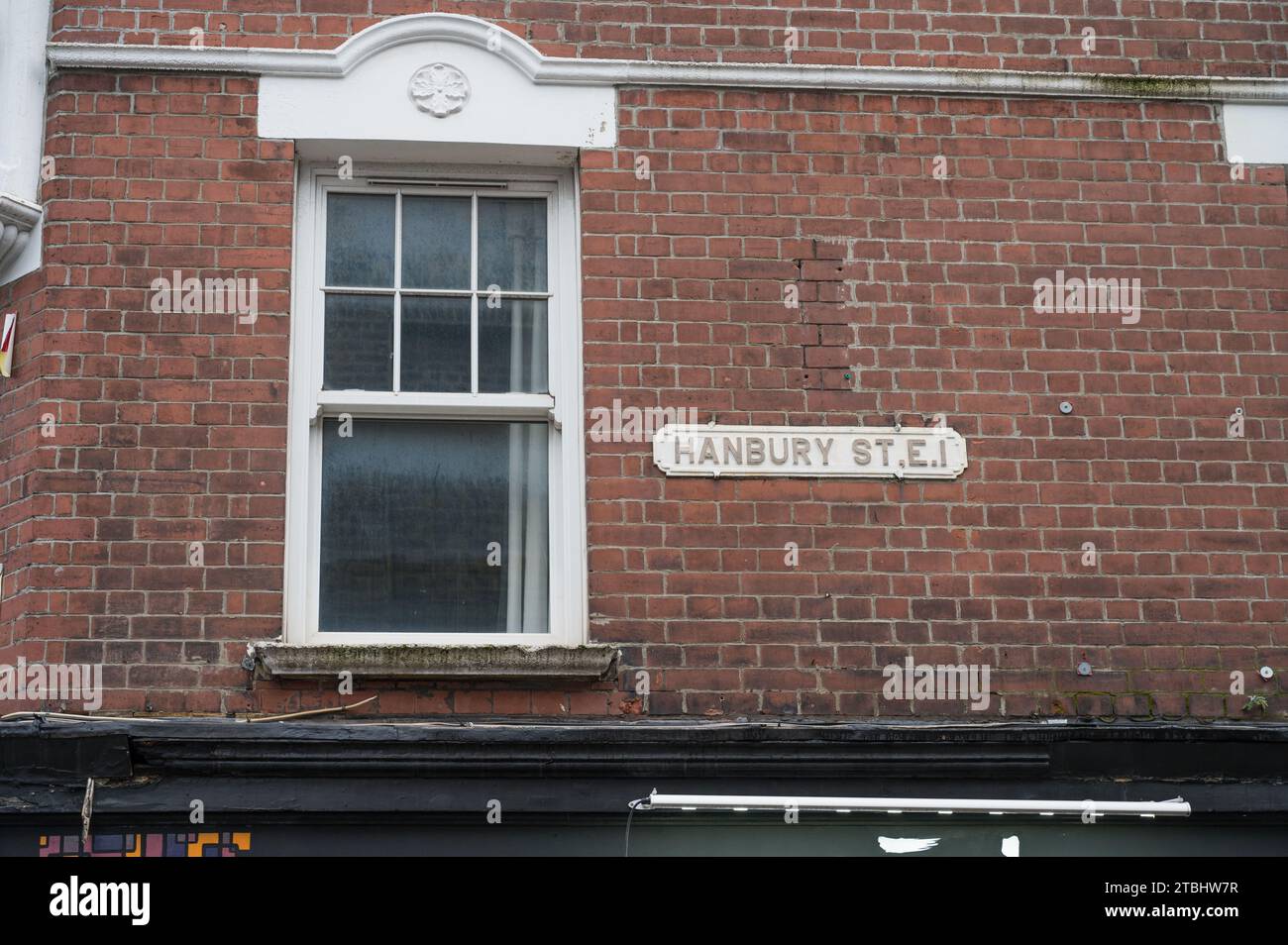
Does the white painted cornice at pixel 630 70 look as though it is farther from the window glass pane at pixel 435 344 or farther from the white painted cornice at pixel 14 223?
the window glass pane at pixel 435 344

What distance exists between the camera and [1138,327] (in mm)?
7844

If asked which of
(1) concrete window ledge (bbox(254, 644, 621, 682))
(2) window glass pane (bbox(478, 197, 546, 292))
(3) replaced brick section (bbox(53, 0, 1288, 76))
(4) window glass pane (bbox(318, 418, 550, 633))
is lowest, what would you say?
(1) concrete window ledge (bbox(254, 644, 621, 682))

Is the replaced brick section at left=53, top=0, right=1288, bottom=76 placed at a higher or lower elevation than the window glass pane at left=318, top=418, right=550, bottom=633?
higher

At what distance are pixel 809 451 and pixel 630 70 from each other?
6.49 ft

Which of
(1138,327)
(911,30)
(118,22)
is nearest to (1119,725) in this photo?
(1138,327)

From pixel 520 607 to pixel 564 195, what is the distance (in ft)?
6.42

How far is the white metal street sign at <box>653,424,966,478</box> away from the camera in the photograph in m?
7.44

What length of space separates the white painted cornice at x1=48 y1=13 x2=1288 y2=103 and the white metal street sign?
5.55 feet

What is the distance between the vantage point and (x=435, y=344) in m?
7.71

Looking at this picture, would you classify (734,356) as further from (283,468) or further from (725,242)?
(283,468)

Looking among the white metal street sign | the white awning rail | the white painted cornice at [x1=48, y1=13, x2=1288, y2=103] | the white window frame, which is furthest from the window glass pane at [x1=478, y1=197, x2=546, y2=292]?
the white awning rail

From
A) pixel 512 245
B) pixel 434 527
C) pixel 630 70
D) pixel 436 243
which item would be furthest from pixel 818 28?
pixel 434 527

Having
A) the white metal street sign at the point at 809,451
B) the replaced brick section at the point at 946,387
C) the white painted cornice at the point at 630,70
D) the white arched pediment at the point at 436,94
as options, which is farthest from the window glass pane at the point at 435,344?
the white painted cornice at the point at 630,70

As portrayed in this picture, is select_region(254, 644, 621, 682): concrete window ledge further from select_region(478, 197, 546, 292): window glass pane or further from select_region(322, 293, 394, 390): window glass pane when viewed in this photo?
select_region(478, 197, 546, 292): window glass pane
